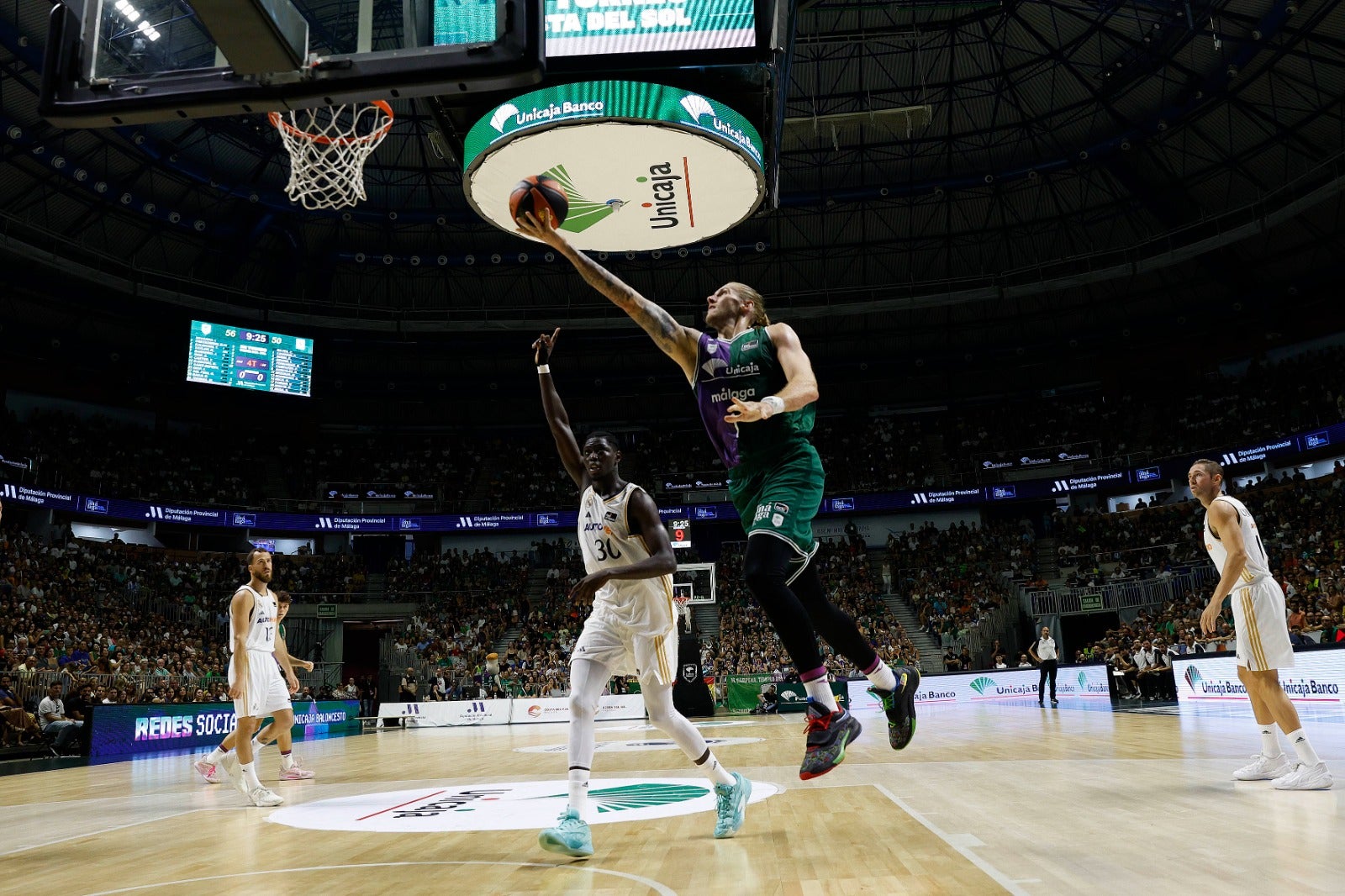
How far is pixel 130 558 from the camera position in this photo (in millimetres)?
30016

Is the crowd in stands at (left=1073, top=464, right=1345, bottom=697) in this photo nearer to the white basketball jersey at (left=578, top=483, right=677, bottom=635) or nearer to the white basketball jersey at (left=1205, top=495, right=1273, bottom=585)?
the white basketball jersey at (left=1205, top=495, right=1273, bottom=585)

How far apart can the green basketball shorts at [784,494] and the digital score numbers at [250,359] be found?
93.0 ft

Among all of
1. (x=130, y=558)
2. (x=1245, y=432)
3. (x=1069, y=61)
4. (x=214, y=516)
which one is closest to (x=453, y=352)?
(x=214, y=516)

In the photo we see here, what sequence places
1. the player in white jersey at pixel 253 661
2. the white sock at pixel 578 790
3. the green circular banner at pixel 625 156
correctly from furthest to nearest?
the green circular banner at pixel 625 156, the player in white jersey at pixel 253 661, the white sock at pixel 578 790

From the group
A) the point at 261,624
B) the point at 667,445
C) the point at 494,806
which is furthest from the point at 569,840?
the point at 667,445

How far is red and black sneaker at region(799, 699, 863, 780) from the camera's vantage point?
177 inches

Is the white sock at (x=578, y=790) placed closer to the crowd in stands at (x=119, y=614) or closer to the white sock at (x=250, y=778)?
the white sock at (x=250, y=778)

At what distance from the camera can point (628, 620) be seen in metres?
4.89

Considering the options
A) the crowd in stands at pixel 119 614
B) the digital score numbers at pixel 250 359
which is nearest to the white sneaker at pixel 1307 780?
the crowd in stands at pixel 119 614

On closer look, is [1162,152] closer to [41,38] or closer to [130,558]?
[41,38]

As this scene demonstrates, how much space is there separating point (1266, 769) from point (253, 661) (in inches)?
302

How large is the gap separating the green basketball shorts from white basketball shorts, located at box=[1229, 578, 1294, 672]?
2.95 m

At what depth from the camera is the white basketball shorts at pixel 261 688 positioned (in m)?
7.93

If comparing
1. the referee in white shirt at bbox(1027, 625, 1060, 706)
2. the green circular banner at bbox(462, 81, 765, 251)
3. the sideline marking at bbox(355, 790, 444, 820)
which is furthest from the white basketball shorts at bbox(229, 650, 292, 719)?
the referee in white shirt at bbox(1027, 625, 1060, 706)
